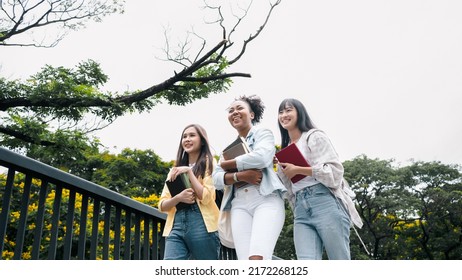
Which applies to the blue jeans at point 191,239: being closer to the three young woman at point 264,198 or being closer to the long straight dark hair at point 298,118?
the three young woman at point 264,198

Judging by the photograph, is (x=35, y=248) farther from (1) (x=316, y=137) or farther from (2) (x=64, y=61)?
(2) (x=64, y=61)

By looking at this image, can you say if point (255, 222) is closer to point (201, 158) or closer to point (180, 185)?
point (180, 185)

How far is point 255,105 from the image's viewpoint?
102 inches

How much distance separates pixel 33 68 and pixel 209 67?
342cm

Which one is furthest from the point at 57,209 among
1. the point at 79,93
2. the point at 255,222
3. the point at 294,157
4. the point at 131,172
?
the point at 131,172

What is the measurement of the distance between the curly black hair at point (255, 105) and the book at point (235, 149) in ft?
1.14

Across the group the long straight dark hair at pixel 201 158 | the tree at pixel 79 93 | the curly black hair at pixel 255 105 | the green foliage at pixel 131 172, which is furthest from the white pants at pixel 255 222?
the green foliage at pixel 131 172

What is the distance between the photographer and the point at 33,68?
8438 millimetres

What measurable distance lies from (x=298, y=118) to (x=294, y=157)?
28 centimetres

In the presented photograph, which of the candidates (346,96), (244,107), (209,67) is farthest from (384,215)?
(244,107)

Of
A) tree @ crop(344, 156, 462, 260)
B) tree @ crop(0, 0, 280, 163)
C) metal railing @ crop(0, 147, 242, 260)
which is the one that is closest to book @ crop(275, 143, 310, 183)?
metal railing @ crop(0, 147, 242, 260)

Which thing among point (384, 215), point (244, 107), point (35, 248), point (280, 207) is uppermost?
point (384, 215)

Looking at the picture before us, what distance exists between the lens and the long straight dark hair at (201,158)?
8.19 ft

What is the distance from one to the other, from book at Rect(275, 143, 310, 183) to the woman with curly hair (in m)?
0.07
